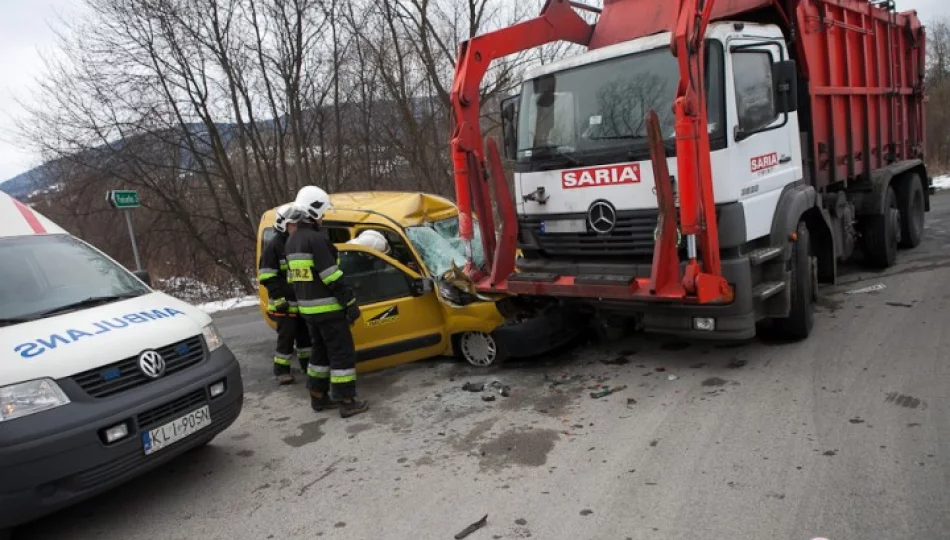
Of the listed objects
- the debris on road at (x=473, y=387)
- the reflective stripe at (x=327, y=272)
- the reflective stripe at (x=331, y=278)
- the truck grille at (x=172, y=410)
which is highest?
the reflective stripe at (x=327, y=272)

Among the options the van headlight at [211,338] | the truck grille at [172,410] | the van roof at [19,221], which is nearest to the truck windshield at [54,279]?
the van roof at [19,221]

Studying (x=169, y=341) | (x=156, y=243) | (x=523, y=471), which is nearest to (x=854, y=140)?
(x=523, y=471)

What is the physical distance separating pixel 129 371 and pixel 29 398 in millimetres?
499

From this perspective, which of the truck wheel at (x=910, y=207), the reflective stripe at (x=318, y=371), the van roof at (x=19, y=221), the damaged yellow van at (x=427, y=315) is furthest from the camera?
the truck wheel at (x=910, y=207)

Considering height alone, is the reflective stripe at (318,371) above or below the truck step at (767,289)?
below

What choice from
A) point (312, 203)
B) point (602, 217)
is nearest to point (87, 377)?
point (312, 203)

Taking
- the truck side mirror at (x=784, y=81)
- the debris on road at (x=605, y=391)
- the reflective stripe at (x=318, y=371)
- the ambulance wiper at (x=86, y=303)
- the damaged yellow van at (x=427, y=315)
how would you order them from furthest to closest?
the damaged yellow van at (x=427, y=315) < the reflective stripe at (x=318, y=371) < the truck side mirror at (x=784, y=81) < the debris on road at (x=605, y=391) < the ambulance wiper at (x=86, y=303)

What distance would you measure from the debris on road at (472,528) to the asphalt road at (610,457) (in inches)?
1.8

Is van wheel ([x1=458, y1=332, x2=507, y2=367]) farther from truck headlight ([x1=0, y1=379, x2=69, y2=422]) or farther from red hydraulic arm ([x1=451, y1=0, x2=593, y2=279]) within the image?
truck headlight ([x1=0, y1=379, x2=69, y2=422])

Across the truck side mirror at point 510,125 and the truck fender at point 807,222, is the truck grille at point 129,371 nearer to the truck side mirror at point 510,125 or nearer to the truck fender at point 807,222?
the truck side mirror at point 510,125

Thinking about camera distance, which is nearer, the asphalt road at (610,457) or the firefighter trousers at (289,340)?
the asphalt road at (610,457)

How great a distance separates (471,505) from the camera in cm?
353

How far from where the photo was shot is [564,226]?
5508mm

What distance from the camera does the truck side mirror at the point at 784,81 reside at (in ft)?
16.8
